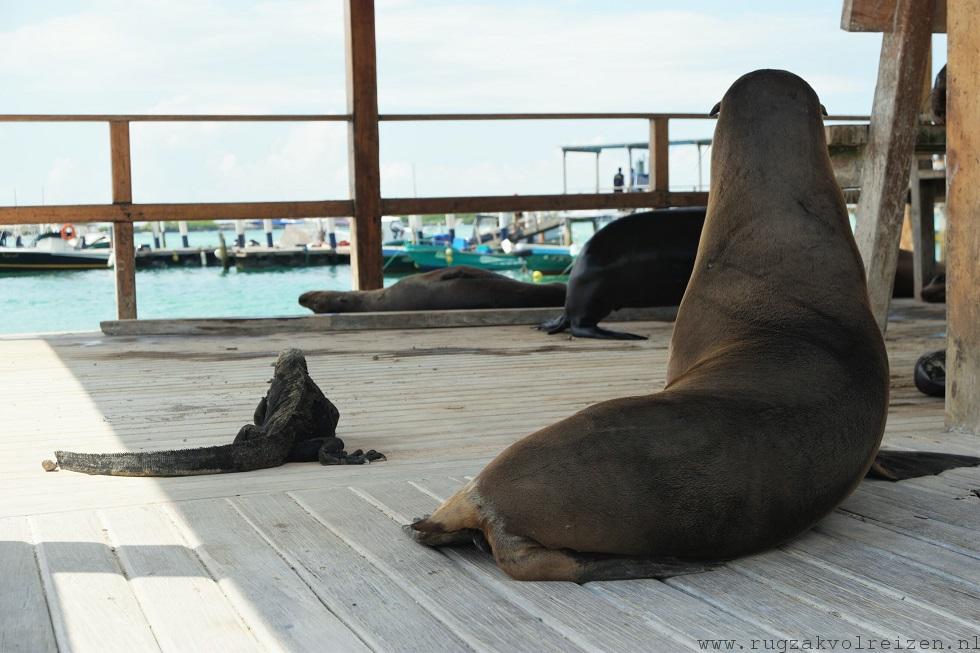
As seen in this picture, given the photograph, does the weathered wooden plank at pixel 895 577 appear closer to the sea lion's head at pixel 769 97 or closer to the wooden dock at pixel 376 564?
the wooden dock at pixel 376 564

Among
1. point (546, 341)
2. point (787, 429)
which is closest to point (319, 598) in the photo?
point (787, 429)

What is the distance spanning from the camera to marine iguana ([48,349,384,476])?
11.4 feet

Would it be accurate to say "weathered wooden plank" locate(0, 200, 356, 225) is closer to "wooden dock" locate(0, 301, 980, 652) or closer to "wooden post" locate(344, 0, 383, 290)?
"wooden post" locate(344, 0, 383, 290)

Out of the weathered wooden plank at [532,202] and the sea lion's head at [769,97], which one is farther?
the weathered wooden plank at [532,202]

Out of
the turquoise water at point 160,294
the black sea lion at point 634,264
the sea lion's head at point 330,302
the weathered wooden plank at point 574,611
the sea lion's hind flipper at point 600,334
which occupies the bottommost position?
the turquoise water at point 160,294

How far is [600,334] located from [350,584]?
517 centimetres

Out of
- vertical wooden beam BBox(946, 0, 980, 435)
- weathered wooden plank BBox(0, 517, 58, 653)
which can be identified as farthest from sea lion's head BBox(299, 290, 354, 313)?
weathered wooden plank BBox(0, 517, 58, 653)

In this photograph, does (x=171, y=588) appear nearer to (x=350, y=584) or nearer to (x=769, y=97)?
(x=350, y=584)

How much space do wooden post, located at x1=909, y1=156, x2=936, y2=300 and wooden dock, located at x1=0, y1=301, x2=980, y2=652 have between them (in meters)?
5.41

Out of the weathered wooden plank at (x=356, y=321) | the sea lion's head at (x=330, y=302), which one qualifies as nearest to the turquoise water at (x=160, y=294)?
the sea lion's head at (x=330, y=302)

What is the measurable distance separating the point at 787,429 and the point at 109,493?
1.88 metres

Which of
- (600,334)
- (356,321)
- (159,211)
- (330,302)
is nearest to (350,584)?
(600,334)

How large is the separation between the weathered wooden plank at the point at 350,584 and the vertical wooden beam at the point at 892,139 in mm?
3193

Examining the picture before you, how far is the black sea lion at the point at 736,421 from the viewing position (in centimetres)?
234
